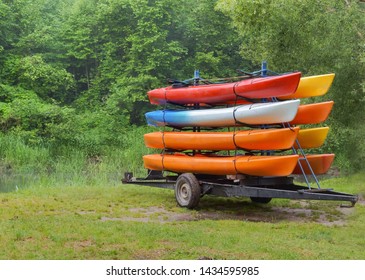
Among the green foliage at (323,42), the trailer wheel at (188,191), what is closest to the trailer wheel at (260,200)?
the trailer wheel at (188,191)

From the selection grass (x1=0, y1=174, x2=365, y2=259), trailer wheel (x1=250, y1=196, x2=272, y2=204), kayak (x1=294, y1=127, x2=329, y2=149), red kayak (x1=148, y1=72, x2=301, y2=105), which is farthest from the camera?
trailer wheel (x1=250, y1=196, x2=272, y2=204)

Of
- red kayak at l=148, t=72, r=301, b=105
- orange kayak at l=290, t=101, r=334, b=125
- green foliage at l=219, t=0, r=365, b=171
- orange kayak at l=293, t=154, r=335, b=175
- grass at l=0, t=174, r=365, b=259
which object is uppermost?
green foliage at l=219, t=0, r=365, b=171

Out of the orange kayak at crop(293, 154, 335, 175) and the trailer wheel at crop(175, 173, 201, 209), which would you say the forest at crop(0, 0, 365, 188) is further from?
the trailer wheel at crop(175, 173, 201, 209)

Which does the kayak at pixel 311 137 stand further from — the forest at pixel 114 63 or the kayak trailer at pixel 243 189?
the forest at pixel 114 63

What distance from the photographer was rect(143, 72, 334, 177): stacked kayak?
9.55m

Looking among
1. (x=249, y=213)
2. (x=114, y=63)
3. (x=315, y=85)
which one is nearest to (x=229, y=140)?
(x=249, y=213)

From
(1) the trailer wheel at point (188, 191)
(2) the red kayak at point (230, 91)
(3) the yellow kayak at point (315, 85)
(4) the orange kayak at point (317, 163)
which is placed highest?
(3) the yellow kayak at point (315, 85)

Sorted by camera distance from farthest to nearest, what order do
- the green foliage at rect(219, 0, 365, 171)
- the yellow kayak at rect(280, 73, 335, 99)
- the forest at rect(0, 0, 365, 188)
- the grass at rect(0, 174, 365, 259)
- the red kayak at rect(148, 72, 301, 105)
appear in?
the forest at rect(0, 0, 365, 188), the green foliage at rect(219, 0, 365, 171), the yellow kayak at rect(280, 73, 335, 99), the red kayak at rect(148, 72, 301, 105), the grass at rect(0, 174, 365, 259)

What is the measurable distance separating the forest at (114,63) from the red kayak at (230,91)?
13.8 ft

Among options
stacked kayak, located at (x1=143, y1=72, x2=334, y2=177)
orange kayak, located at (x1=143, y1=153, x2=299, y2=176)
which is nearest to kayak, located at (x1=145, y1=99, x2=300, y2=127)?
stacked kayak, located at (x1=143, y1=72, x2=334, y2=177)

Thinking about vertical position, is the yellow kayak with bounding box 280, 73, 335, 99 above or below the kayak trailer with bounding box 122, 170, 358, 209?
above

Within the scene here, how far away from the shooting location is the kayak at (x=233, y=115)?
31.0 ft

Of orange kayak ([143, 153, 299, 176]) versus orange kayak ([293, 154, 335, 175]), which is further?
orange kayak ([293, 154, 335, 175])
